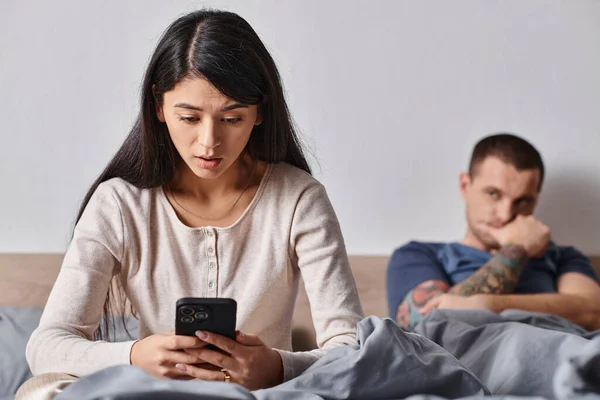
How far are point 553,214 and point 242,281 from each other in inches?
53.2

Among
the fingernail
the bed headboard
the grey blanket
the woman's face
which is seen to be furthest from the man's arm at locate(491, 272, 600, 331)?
the fingernail

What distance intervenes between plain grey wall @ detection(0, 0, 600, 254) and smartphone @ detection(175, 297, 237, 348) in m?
1.21

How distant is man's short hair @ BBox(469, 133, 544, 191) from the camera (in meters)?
2.29

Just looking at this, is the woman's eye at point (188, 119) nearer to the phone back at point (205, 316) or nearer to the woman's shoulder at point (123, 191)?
the woman's shoulder at point (123, 191)

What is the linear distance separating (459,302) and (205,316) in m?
1.08

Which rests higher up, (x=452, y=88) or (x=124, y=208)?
(x=452, y=88)

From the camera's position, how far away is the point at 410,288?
2.18m

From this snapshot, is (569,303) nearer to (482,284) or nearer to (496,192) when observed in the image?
(482,284)

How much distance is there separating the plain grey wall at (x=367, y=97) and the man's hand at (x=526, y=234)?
0.18 meters

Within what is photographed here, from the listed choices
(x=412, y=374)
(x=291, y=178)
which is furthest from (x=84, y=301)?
(x=412, y=374)

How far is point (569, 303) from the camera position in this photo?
217cm

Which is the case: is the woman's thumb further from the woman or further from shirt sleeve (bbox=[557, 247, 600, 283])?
shirt sleeve (bbox=[557, 247, 600, 283])

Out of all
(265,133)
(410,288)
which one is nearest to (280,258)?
(265,133)

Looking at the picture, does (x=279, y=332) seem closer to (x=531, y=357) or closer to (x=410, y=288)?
(x=531, y=357)
